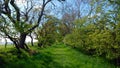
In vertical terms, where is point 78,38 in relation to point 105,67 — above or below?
above

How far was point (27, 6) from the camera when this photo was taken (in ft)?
114

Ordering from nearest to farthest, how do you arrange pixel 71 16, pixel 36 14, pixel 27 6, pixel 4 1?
1. pixel 4 1
2. pixel 27 6
3. pixel 36 14
4. pixel 71 16

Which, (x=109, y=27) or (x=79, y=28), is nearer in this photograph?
(x=109, y=27)

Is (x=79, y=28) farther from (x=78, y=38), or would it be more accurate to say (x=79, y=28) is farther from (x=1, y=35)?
(x=1, y=35)

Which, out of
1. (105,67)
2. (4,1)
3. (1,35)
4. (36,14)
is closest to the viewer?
(1,35)

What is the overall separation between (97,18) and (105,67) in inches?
189

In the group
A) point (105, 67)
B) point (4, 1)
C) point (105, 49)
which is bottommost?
point (105, 67)

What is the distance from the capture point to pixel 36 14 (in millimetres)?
47344

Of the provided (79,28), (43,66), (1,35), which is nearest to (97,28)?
(43,66)

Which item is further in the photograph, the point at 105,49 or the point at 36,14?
the point at 36,14

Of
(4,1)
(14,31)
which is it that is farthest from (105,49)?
(4,1)

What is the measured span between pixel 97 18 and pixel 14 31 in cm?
812

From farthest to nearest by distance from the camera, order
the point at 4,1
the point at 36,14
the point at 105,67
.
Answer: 1. the point at 36,14
2. the point at 4,1
3. the point at 105,67

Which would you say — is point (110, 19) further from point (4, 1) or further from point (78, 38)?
point (78, 38)
